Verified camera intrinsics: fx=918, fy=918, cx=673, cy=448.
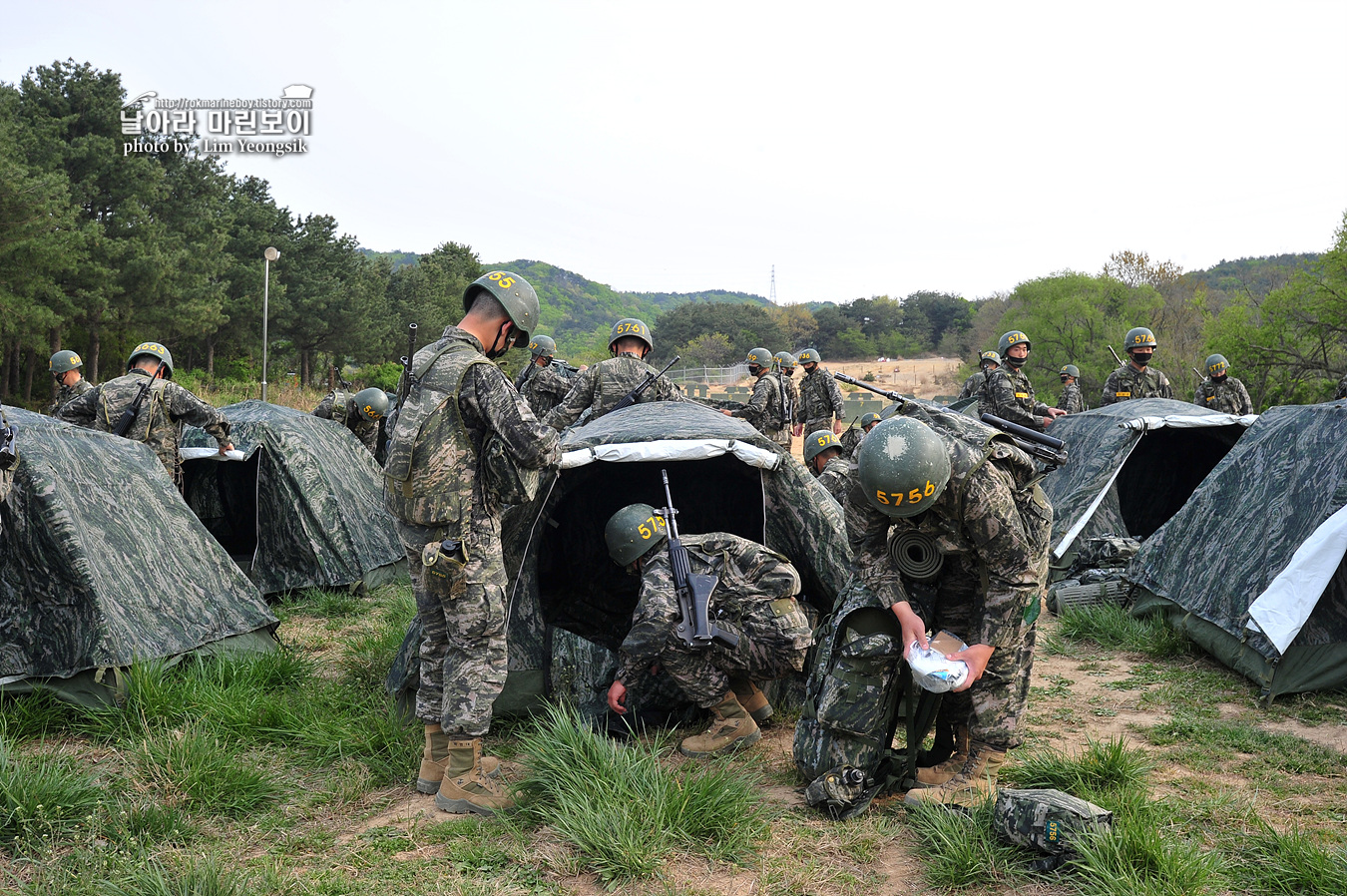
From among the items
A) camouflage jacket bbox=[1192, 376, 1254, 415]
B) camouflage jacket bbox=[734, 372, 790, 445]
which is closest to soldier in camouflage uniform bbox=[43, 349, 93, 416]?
camouflage jacket bbox=[734, 372, 790, 445]

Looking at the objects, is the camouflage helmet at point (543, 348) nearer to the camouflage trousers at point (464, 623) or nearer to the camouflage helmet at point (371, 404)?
the camouflage helmet at point (371, 404)

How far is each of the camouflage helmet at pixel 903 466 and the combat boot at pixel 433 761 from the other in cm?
209

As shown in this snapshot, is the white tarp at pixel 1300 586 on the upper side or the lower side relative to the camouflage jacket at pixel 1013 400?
lower

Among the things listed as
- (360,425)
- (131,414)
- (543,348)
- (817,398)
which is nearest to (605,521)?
(131,414)

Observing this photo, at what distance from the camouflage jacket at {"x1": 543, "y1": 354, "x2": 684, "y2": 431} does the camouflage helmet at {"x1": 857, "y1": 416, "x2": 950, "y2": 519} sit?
15.6 ft

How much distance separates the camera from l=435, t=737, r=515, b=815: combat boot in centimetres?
373

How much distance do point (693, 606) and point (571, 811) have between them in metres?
1.13

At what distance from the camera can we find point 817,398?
1189cm

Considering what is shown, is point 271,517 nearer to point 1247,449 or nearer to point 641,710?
point 641,710

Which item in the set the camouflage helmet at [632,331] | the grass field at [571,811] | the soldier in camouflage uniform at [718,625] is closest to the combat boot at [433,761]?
the grass field at [571,811]

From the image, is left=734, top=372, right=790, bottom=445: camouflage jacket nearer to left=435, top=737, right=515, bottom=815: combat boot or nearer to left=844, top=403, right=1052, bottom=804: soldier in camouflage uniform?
left=844, top=403, right=1052, bottom=804: soldier in camouflage uniform

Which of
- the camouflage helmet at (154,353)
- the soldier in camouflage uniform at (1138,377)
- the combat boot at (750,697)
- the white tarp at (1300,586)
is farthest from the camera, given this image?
the soldier in camouflage uniform at (1138,377)

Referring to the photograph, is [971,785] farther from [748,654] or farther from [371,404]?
[371,404]

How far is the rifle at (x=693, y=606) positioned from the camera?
13.6 ft
